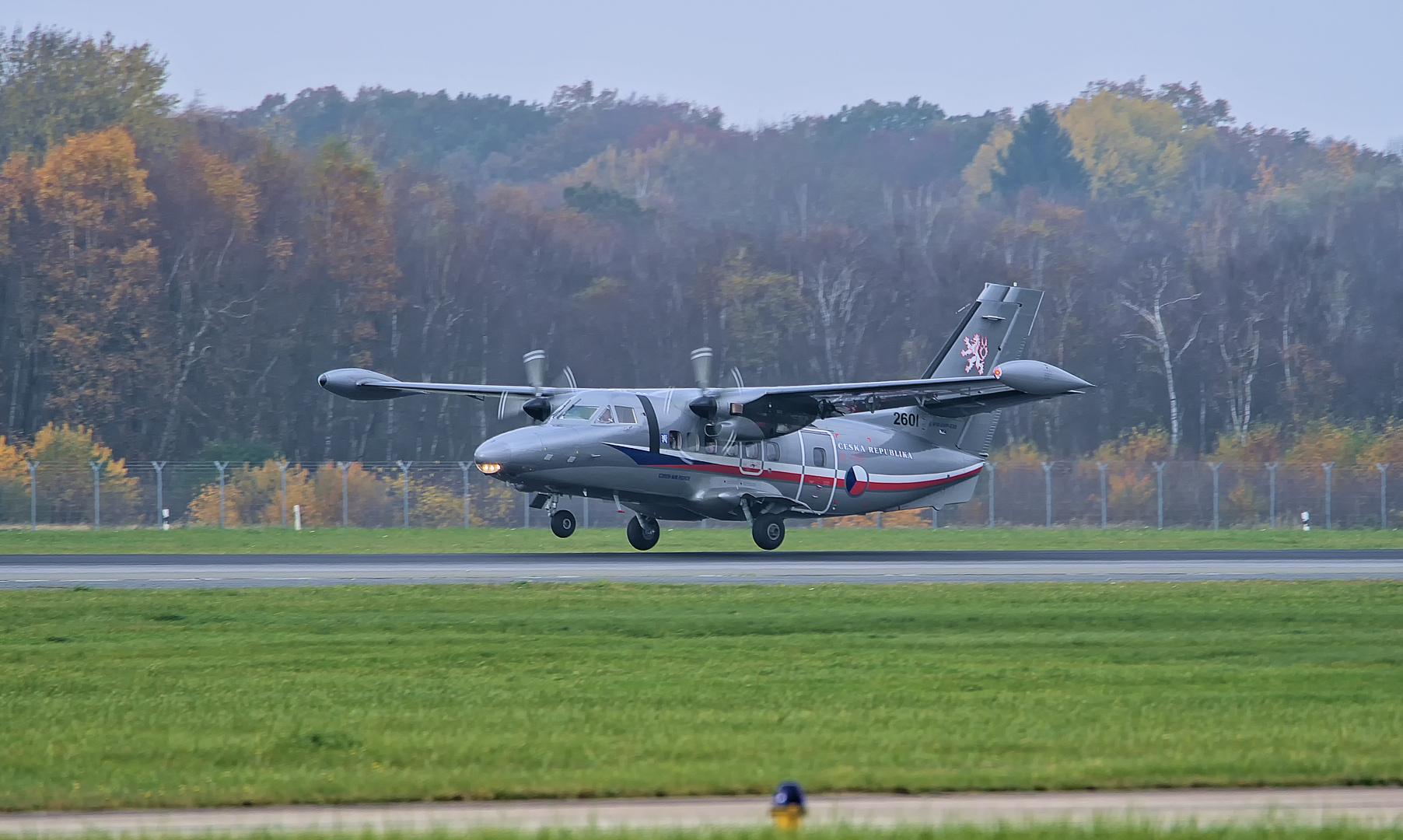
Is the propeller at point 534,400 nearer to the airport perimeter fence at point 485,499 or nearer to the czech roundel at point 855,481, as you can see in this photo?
the czech roundel at point 855,481

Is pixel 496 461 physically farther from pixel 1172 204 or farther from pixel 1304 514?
pixel 1172 204

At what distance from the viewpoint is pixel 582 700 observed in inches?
520

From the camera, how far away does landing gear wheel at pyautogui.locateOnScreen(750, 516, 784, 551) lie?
34219 mm

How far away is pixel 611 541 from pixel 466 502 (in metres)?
8.96

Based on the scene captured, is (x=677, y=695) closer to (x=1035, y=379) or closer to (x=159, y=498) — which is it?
(x=1035, y=379)

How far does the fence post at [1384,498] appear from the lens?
45219 mm

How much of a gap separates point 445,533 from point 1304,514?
25.7 m

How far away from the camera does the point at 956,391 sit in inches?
1262

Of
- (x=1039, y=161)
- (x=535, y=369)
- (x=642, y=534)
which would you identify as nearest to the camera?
(x=642, y=534)

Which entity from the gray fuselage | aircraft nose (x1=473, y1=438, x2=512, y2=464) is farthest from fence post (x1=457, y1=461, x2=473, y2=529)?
aircraft nose (x1=473, y1=438, x2=512, y2=464)

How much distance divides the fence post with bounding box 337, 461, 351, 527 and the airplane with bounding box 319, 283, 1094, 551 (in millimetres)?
10374

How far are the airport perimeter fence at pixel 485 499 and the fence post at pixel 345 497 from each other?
0.22 feet

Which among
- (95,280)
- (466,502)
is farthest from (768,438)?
(95,280)

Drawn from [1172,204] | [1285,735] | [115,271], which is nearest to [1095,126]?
[1172,204]
